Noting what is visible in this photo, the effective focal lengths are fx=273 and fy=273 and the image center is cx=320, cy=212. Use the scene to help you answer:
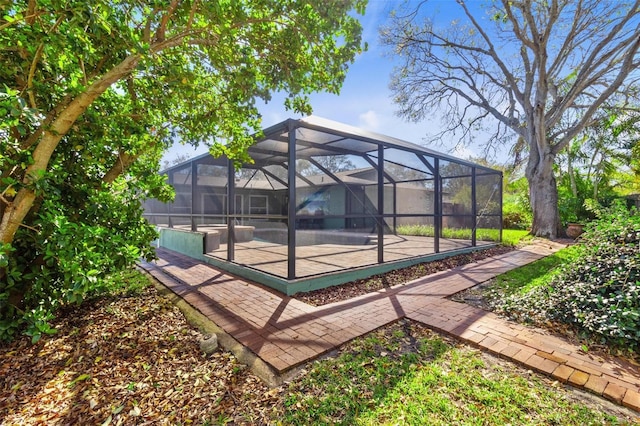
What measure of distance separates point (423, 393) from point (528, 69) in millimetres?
12919

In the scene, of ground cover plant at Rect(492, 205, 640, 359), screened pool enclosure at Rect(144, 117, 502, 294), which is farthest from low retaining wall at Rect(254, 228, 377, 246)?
ground cover plant at Rect(492, 205, 640, 359)

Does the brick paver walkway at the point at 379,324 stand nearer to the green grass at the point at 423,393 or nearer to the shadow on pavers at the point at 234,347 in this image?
the shadow on pavers at the point at 234,347

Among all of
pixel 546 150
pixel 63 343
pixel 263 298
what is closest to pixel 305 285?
pixel 263 298

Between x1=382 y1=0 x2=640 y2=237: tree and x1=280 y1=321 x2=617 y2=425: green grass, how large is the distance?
10.9m

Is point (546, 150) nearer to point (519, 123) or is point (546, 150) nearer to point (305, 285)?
point (519, 123)

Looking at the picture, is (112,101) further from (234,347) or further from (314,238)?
(314,238)

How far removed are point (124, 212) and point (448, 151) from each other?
14.6 m

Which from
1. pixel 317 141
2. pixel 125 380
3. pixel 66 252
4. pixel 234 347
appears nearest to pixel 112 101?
pixel 66 252

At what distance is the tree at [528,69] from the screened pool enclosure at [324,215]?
4.08 meters

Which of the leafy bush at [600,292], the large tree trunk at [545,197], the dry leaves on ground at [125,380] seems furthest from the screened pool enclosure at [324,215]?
the large tree trunk at [545,197]

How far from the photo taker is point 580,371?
2205 millimetres

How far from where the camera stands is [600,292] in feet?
9.46

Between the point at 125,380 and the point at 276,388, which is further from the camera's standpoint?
the point at 125,380

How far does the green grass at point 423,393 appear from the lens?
175 cm
